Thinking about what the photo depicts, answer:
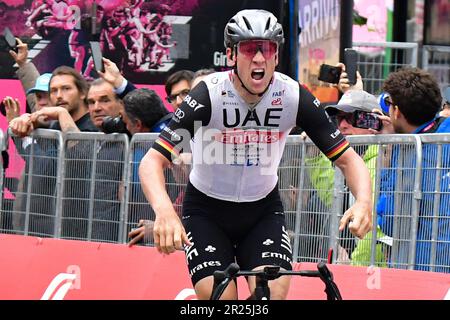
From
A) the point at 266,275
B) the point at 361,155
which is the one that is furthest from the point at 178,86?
the point at 266,275

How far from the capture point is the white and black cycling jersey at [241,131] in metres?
7.47

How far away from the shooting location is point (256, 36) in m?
7.35

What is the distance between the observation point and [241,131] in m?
7.60

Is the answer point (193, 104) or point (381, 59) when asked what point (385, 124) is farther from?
point (381, 59)

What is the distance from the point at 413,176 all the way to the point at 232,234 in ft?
6.41

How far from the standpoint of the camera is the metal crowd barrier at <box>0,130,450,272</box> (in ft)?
29.9

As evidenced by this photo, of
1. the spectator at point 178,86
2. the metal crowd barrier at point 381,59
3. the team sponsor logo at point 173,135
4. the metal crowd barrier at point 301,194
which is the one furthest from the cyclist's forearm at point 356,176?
the metal crowd barrier at point 381,59

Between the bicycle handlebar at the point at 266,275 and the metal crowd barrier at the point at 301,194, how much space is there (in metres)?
2.74

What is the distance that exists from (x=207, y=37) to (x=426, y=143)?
4.64 m

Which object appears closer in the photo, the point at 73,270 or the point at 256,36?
the point at 256,36

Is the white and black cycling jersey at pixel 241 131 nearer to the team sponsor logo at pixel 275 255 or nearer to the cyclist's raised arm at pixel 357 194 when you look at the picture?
the cyclist's raised arm at pixel 357 194

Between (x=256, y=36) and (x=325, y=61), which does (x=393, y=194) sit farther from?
(x=325, y=61)

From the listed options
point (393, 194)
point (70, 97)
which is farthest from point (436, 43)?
point (393, 194)
